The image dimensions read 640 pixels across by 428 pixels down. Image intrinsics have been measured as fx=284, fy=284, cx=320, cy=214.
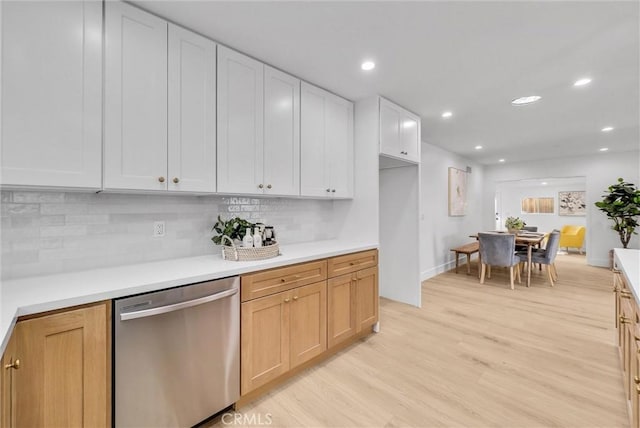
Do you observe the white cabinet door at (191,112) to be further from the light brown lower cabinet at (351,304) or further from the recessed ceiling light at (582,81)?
the recessed ceiling light at (582,81)

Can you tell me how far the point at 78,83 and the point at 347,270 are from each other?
2136 millimetres

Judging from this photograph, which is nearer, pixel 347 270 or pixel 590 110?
pixel 347 270

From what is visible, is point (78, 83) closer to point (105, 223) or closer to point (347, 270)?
point (105, 223)

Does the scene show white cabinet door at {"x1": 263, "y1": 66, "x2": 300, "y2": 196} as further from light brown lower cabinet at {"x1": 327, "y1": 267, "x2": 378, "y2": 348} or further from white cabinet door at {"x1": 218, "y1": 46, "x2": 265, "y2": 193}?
light brown lower cabinet at {"x1": 327, "y1": 267, "x2": 378, "y2": 348}

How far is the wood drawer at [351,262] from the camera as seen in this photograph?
7.67 ft

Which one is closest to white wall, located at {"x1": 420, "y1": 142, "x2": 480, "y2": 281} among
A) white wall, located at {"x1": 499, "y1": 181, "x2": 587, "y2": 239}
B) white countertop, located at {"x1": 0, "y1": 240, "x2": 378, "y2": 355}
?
white countertop, located at {"x1": 0, "y1": 240, "x2": 378, "y2": 355}

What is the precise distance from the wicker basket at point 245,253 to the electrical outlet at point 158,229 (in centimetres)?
43

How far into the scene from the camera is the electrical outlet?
1983 mm

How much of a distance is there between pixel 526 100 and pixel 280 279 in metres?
3.26

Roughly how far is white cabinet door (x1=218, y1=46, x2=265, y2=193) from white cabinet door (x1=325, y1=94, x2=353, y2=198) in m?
0.81

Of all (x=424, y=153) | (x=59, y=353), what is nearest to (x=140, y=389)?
(x=59, y=353)

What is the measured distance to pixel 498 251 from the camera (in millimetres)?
4516

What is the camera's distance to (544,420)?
5.56ft

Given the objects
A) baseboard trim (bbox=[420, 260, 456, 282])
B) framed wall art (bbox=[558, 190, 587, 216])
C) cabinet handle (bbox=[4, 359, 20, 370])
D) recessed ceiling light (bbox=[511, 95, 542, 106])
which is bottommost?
baseboard trim (bbox=[420, 260, 456, 282])
